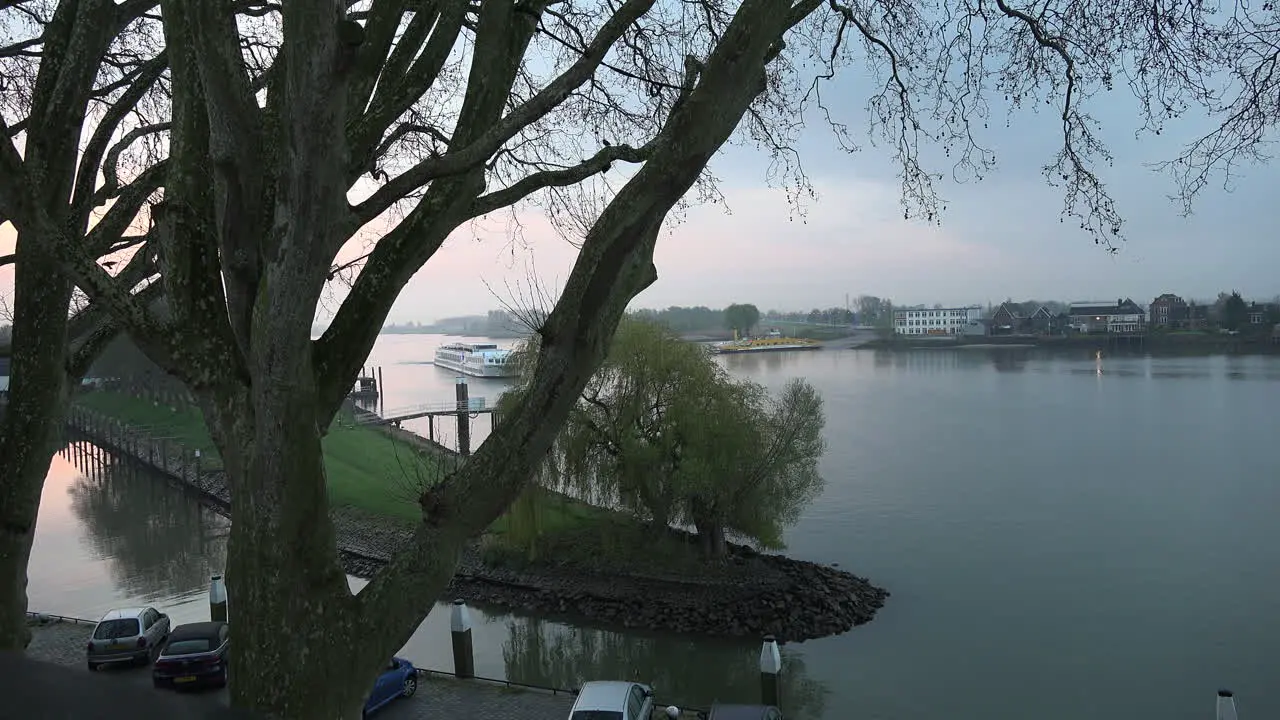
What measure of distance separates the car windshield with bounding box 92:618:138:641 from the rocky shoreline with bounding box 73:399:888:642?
6412 mm

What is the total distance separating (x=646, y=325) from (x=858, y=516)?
7144 millimetres

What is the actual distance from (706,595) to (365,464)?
707 inches

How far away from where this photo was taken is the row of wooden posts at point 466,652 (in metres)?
9.36

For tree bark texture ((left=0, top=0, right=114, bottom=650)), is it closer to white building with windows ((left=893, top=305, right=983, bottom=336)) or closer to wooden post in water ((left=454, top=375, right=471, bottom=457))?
wooden post in water ((left=454, top=375, right=471, bottom=457))

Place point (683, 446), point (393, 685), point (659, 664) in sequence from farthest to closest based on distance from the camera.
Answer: point (683, 446) → point (659, 664) → point (393, 685)

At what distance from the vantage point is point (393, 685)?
880cm

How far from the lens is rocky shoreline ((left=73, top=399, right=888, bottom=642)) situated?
1492 centimetres

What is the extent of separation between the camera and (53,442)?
449cm

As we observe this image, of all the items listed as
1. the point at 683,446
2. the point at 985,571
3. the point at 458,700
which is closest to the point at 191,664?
the point at 458,700

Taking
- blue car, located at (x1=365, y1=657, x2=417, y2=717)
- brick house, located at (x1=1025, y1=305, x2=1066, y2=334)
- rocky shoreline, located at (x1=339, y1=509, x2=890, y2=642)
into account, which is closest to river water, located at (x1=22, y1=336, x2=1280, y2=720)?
rocky shoreline, located at (x1=339, y1=509, x2=890, y2=642)

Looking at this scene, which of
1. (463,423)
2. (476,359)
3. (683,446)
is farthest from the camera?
(476,359)

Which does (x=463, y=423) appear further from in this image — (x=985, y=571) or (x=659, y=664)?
(x=985, y=571)

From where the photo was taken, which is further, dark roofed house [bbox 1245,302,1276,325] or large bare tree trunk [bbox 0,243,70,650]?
dark roofed house [bbox 1245,302,1276,325]

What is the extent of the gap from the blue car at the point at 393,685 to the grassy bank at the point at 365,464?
269 cm
